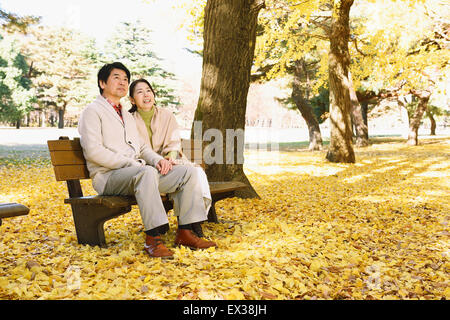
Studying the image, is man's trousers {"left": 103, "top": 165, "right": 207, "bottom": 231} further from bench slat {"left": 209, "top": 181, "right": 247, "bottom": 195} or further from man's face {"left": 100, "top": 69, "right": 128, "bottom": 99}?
man's face {"left": 100, "top": 69, "right": 128, "bottom": 99}

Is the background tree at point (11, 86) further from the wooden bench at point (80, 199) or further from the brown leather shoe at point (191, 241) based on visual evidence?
the brown leather shoe at point (191, 241)

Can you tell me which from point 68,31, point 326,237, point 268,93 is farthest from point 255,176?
point 268,93

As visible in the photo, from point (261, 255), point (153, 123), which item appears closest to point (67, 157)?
point (153, 123)

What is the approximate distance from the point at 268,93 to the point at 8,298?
52870 mm

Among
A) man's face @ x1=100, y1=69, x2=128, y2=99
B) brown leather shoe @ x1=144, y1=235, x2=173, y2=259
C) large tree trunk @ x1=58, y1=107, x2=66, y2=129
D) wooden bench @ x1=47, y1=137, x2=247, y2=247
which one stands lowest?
brown leather shoe @ x1=144, y1=235, x2=173, y2=259

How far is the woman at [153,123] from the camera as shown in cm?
399

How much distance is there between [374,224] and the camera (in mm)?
4812

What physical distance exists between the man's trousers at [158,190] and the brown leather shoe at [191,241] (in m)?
0.10

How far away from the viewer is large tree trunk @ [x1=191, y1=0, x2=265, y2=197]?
218 inches

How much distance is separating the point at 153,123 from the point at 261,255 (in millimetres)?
1789

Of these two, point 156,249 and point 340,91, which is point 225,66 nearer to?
point 156,249

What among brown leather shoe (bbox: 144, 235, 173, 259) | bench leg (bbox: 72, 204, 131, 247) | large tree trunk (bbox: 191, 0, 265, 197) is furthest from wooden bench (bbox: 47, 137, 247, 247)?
large tree trunk (bbox: 191, 0, 265, 197)

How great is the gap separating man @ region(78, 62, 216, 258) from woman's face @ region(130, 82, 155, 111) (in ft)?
0.69

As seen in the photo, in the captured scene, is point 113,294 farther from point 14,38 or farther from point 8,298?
point 14,38
